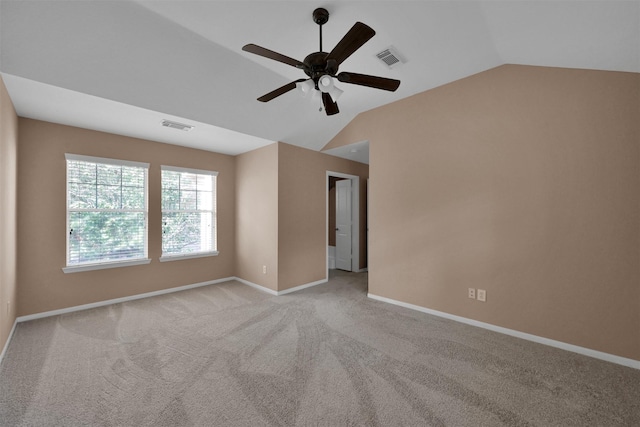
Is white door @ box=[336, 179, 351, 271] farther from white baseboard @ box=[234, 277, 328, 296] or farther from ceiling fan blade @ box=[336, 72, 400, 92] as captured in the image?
ceiling fan blade @ box=[336, 72, 400, 92]

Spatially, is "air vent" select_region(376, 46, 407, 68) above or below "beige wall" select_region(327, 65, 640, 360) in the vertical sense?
above

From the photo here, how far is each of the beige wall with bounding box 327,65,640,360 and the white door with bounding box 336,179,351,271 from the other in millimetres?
2016

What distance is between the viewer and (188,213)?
15.8 feet

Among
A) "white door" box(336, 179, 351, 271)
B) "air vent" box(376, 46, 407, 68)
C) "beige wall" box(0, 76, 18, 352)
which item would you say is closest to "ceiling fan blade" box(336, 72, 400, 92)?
"air vent" box(376, 46, 407, 68)

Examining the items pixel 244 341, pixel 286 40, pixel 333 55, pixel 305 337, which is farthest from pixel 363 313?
pixel 286 40

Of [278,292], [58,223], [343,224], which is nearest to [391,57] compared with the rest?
[278,292]

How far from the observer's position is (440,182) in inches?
139

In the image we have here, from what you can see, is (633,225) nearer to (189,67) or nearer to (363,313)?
(363,313)

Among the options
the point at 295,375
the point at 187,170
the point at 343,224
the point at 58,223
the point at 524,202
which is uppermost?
the point at 187,170

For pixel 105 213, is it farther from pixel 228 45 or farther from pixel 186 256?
pixel 228 45

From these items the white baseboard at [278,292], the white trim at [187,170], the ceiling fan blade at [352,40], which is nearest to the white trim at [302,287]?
the white baseboard at [278,292]

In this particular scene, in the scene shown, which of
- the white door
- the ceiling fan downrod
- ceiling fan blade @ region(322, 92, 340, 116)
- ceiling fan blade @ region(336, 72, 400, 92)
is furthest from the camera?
the white door

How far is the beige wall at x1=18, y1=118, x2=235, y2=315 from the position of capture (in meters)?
3.31

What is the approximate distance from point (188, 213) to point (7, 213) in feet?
7.41
